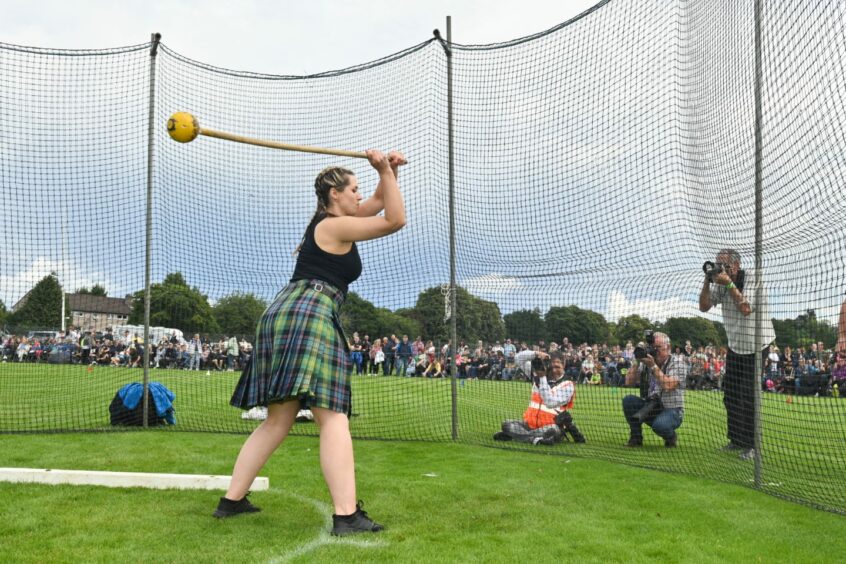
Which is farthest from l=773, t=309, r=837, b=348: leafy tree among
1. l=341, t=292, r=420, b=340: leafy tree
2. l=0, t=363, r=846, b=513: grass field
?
l=341, t=292, r=420, b=340: leafy tree

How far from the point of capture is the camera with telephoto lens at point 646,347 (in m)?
7.05

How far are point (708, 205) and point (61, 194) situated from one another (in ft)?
22.2

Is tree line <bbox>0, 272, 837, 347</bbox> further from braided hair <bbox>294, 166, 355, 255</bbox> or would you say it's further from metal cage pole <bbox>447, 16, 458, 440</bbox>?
braided hair <bbox>294, 166, 355, 255</bbox>

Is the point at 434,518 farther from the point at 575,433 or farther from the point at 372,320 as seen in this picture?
the point at 372,320

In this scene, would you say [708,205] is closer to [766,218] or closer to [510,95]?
[766,218]

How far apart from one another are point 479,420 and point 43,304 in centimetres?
542

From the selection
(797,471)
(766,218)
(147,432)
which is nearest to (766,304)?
(766,218)

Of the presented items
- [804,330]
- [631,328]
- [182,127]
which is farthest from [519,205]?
[182,127]

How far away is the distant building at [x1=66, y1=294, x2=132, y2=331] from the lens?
28.7 feet

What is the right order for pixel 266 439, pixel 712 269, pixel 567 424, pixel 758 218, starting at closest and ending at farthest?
pixel 266 439 → pixel 758 218 → pixel 712 269 → pixel 567 424

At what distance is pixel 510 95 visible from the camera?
714 cm

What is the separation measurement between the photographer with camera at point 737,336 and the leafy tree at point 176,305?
571cm

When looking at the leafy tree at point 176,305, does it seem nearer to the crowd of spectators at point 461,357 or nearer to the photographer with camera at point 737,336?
the crowd of spectators at point 461,357

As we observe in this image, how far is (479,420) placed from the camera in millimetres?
8734
